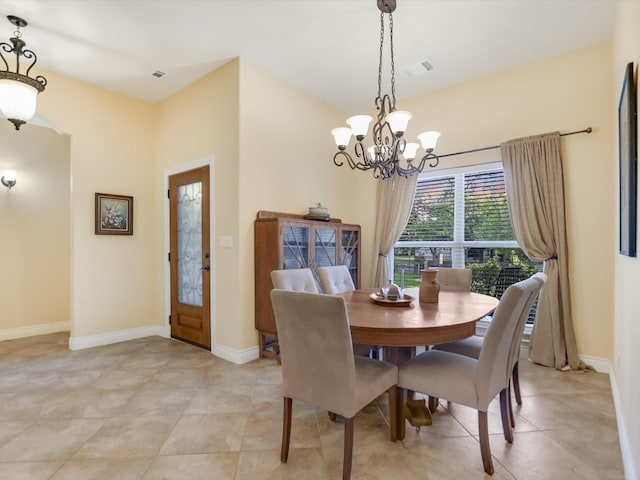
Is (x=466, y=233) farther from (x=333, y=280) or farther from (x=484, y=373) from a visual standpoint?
(x=484, y=373)

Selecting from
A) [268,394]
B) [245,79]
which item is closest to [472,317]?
[268,394]

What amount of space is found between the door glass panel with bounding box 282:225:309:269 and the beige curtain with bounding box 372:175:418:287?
124cm

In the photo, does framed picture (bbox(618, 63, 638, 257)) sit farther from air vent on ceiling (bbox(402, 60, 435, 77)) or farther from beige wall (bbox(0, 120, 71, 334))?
beige wall (bbox(0, 120, 71, 334))

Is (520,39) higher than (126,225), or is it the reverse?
(520,39)

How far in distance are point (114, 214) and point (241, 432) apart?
3166 millimetres

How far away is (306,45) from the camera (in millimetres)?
3057

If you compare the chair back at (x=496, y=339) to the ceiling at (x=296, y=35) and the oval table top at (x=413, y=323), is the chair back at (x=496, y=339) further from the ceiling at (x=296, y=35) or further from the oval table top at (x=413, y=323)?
the ceiling at (x=296, y=35)

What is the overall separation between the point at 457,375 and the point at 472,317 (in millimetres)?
332

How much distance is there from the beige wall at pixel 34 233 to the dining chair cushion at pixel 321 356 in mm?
4214

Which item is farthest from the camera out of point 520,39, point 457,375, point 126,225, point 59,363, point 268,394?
point 126,225

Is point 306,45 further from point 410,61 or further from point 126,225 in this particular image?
point 126,225

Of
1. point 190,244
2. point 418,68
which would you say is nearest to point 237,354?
point 190,244

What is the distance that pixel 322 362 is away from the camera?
1.60 metres

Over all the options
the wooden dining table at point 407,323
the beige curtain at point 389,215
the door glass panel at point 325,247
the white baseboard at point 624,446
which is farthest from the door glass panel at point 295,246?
the white baseboard at point 624,446
